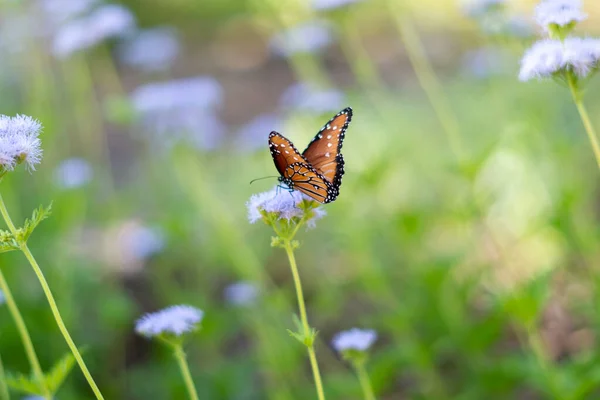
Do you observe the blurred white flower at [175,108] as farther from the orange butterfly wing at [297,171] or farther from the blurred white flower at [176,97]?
the orange butterfly wing at [297,171]

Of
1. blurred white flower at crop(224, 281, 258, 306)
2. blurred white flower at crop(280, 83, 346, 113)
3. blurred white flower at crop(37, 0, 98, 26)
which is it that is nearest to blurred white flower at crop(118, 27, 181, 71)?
blurred white flower at crop(37, 0, 98, 26)

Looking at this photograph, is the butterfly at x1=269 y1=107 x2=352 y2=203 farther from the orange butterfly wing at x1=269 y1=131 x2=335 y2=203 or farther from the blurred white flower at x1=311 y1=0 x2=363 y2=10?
the blurred white flower at x1=311 y1=0 x2=363 y2=10

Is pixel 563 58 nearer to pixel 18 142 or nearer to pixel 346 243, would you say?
pixel 18 142

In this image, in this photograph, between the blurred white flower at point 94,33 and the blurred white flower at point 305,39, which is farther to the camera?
the blurred white flower at point 305,39

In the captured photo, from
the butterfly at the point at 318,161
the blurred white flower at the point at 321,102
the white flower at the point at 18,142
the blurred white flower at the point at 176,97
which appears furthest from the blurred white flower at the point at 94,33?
the white flower at the point at 18,142

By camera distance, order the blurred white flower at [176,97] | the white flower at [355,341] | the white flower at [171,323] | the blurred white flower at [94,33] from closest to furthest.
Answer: the white flower at [171,323] < the white flower at [355,341] < the blurred white flower at [176,97] < the blurred white flower at [94,33]

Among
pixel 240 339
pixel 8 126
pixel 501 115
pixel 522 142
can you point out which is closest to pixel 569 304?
pixel 522 142
